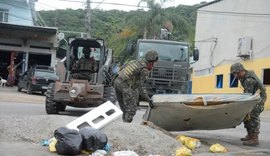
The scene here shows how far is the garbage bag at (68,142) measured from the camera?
6.88 meters

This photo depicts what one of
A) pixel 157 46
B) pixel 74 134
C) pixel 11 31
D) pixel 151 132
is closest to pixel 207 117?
pixel 151 132

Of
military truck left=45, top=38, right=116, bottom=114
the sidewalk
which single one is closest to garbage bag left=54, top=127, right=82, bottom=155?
military truck left=45, top=38, right=116, bottom=114

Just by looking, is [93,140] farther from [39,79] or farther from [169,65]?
[39,79]

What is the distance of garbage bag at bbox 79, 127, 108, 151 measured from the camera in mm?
7090

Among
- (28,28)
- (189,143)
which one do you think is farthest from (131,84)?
(28,28)

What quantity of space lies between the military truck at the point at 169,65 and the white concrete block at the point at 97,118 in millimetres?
10872

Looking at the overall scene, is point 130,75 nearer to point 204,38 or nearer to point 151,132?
point 151,132

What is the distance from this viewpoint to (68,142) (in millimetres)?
6895

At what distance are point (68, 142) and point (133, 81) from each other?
112 inches

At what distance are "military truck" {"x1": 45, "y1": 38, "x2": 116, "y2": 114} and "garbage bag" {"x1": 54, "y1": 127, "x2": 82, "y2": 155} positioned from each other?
19.8 feet

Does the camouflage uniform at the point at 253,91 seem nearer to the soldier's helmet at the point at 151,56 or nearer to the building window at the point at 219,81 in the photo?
the soldier's helmet at the point at 151,56

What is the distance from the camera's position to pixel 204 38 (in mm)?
36938

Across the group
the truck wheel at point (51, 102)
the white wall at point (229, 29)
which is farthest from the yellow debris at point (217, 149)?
the white wall at point (229, 29)

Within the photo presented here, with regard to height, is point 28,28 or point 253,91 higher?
point 28,28
